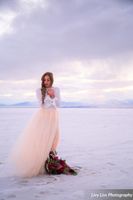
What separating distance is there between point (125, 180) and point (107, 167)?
1.05 meters

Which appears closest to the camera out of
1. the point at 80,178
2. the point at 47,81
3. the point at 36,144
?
the point at 80,178

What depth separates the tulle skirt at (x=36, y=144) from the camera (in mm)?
5891

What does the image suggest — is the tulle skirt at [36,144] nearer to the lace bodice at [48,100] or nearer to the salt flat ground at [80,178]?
the lace bodice at [48,100]

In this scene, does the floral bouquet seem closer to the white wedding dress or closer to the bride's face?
the white wedding dress

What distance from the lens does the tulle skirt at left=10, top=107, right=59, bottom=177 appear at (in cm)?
589

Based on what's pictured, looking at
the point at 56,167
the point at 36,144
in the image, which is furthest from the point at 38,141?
the point at 56,167

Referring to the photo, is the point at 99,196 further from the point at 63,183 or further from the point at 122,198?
the point at 63,183

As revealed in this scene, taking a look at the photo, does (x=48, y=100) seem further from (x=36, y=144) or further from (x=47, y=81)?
(x=36, y=144)

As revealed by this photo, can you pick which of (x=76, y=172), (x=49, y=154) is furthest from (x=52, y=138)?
(x=76, y=172)

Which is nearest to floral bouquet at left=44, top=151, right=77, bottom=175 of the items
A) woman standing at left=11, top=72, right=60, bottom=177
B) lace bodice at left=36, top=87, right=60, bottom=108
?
woman standing at left=11, top=72, right=60, bottom=177

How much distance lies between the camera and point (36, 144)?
597 centimetres

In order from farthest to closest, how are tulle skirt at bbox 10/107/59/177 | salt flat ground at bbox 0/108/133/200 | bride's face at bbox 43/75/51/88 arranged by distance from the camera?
bride's face at bbox 43/75/51/88 → tulle skirt at bbox 10/107/59/177 → salt flat ground at bbox 0/108/133/200

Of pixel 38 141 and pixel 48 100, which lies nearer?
pixel 38 141

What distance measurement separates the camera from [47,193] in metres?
4.73
